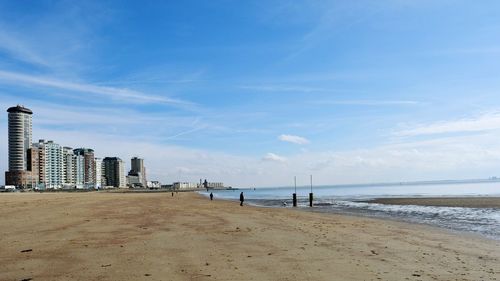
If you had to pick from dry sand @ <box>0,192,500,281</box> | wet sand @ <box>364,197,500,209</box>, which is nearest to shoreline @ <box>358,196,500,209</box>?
wet sand @ <box>364,197,500,209</box>

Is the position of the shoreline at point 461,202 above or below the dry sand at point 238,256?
below

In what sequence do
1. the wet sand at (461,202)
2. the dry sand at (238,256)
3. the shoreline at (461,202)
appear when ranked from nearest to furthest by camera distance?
the dry sand at (238,256) < the shoreline at (461,202) < the wet sand at (461,202)

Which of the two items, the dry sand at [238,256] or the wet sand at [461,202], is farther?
the wet sand at [461,202]

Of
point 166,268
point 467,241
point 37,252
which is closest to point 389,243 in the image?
point 467,241

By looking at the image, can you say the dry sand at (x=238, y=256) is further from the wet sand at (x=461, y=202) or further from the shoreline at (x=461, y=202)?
the wet sand at (x=461, y=202)

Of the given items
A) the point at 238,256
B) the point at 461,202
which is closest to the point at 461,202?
the point at 461,202

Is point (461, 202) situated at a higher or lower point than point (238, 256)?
lower

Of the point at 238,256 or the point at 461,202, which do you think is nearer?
the point at 238,256

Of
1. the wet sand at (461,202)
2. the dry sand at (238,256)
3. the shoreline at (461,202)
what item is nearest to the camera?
the dry sand at (238,256)

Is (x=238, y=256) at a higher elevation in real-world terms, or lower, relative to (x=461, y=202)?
higher

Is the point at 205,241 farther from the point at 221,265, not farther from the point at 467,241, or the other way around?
the point at 467,241

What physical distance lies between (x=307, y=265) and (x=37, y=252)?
7.40 meters

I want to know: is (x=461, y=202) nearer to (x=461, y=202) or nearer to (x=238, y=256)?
(x=461, y=202)

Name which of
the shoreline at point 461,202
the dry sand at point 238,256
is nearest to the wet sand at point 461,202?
the shoreline at point 461,202
